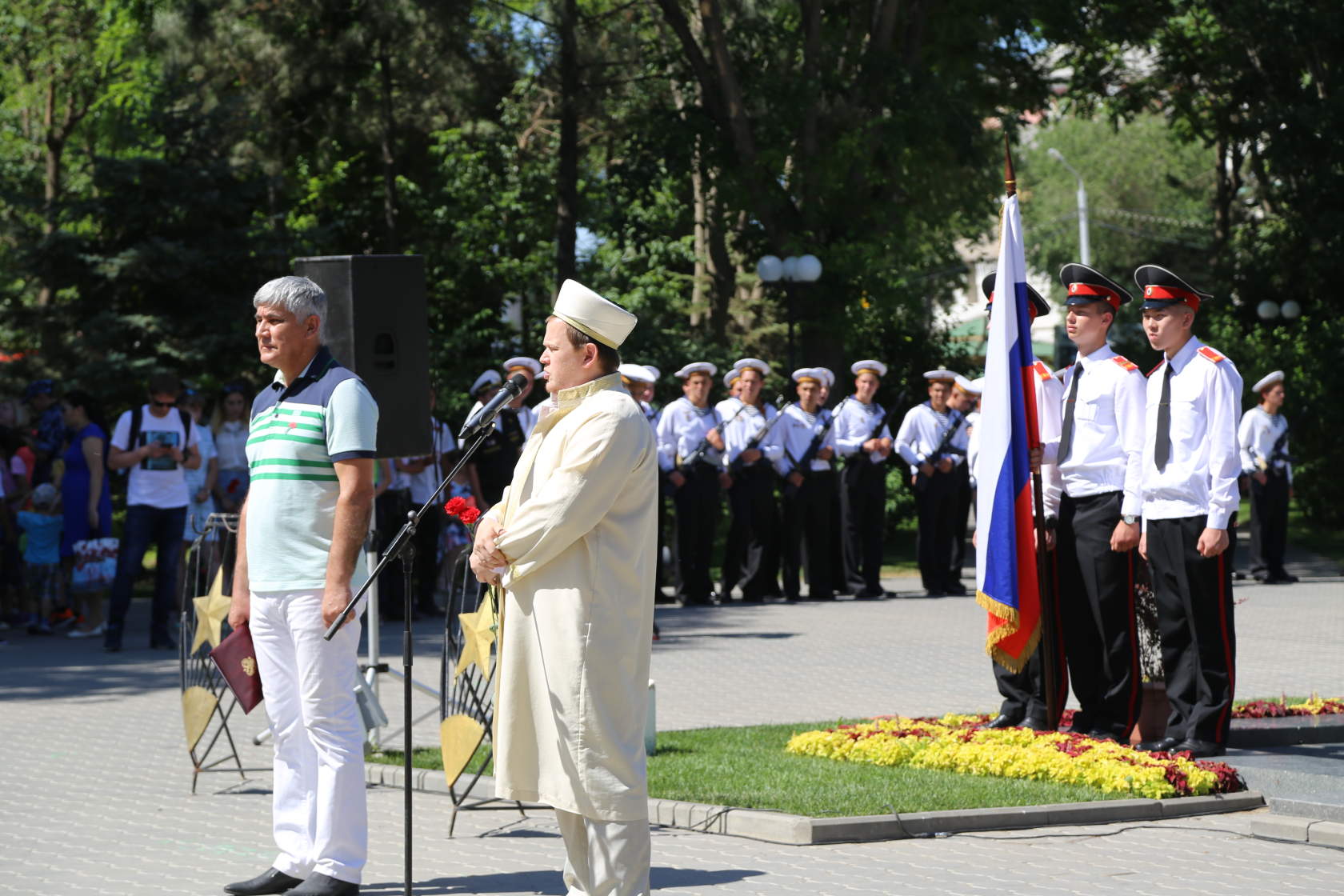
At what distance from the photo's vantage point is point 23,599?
16906 mm

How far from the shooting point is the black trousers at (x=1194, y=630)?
Answer: 8.86 meters

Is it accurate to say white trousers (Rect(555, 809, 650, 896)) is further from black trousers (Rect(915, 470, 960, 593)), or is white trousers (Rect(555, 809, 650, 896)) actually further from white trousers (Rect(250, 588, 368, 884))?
black trousers (Rect(915, 470, 960, 593))

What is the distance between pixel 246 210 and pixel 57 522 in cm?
855

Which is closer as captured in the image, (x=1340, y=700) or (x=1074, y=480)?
(x=1074, y=480)

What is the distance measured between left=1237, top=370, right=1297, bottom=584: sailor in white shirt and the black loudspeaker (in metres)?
13.1

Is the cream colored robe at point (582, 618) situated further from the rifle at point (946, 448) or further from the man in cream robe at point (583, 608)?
the rifle at point (946, 448)

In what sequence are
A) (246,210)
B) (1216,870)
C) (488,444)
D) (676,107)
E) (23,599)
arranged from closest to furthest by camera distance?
(1216,870) < (488,444) < (23,599) < (246,210) < (676,107)

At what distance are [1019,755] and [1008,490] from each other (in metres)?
1.36

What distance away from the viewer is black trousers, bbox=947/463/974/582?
19297 mm

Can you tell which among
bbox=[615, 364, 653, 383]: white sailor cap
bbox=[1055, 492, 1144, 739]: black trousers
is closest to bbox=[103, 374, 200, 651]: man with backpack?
bbox=[615, 364, 653, 383]: white sailor cap

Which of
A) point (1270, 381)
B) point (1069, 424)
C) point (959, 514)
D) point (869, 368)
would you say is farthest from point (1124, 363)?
point (1270, 381)

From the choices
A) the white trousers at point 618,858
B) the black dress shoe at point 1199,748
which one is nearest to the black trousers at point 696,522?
the black dress shoe at point 1199,748

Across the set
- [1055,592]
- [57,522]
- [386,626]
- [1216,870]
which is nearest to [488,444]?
[386,626]

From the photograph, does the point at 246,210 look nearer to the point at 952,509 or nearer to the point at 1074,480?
the point at 952,509
